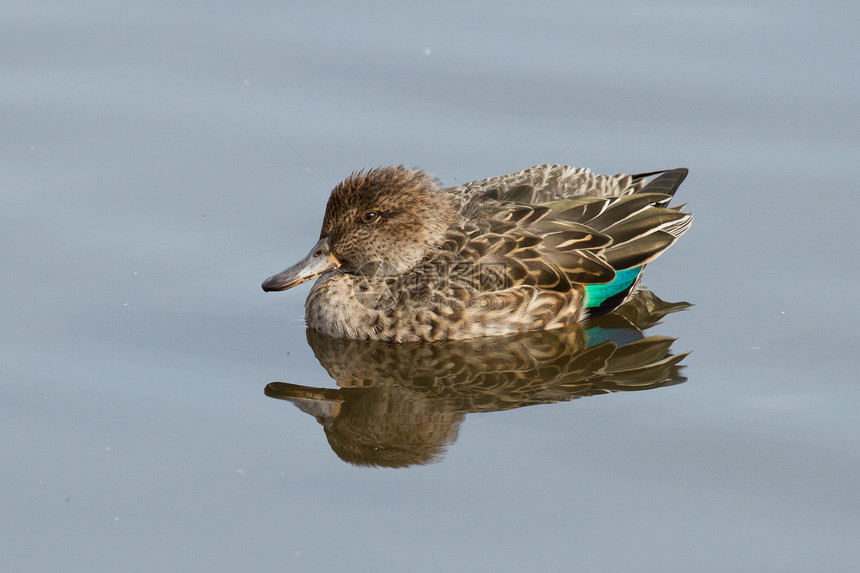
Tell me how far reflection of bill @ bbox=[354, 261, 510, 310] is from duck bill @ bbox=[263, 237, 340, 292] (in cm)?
31

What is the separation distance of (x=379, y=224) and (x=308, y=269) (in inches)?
24.5

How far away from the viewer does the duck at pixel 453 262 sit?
345 inches

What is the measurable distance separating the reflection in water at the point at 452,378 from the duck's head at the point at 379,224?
580mm

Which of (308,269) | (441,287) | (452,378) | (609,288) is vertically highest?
(609,288)

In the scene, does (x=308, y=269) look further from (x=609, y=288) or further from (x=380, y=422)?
(x=609, y=288)

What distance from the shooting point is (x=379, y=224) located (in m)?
8.91

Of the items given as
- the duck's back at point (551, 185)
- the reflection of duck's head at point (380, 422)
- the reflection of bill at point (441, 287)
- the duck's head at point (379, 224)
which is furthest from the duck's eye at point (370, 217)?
the reflection of duck's head at point (380, 422)

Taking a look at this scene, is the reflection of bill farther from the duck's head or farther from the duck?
the duck's head

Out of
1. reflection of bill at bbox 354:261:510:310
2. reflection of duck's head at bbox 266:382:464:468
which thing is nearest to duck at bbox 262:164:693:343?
reflection of bill at bbox 354:261:510:310

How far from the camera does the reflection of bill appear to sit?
873 cm

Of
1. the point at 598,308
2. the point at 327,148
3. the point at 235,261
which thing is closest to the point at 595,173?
the point at 598,308

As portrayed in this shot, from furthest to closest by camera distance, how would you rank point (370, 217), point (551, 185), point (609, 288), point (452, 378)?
point (551, 185), point (609, 288), point (370, 217), point (452, 378)

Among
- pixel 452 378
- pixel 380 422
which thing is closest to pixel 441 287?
pixel 452 378

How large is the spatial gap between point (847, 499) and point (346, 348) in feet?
11.9
